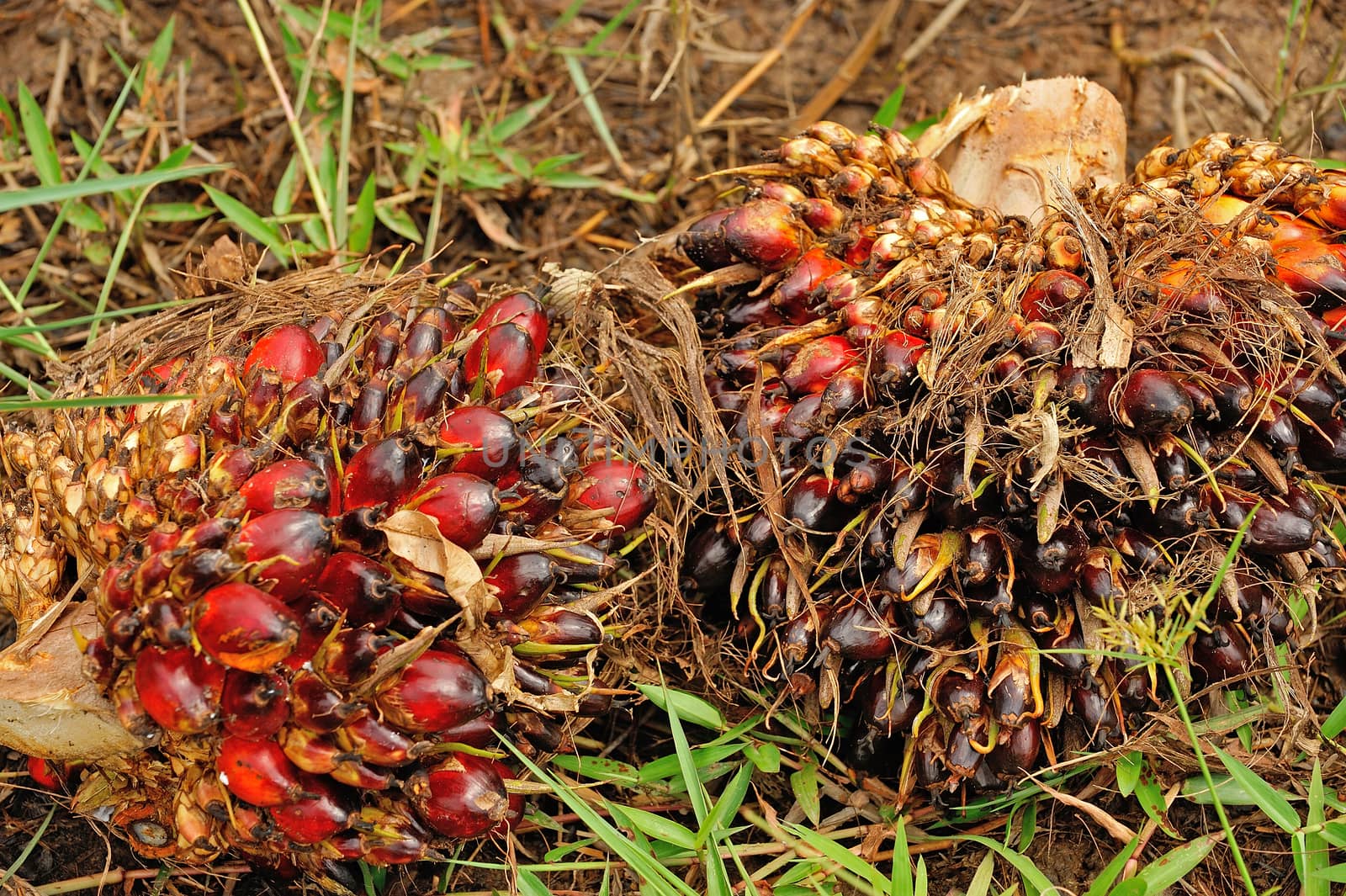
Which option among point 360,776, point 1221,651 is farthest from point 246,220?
point 1221,651

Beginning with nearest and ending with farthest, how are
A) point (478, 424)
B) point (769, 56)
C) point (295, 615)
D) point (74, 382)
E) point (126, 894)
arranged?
point (295, 615)
point (478, 424)
point (126, 894)
point (74, 382)
point (769, 56)

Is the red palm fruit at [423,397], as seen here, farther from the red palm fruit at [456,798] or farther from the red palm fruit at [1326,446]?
the red palm fruit at [1326,446]

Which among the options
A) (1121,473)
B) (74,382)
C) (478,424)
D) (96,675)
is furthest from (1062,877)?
(74,382)

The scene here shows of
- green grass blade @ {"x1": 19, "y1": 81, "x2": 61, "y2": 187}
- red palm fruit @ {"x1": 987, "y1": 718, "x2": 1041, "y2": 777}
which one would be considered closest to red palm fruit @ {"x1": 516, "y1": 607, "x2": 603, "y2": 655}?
red palm fruit @ {"x1": 987, "y1": 718, "x2": 1041, "y2": 777}

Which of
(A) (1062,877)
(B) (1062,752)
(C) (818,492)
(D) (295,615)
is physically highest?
(D) (295,615)

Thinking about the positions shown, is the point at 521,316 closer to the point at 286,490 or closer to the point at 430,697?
the point at 286,490

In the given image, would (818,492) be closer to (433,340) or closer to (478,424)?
(478,424)

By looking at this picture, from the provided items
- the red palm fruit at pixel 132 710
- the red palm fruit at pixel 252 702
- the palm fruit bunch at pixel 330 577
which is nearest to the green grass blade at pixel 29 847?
the palm fruit bunch at pixel 330 577

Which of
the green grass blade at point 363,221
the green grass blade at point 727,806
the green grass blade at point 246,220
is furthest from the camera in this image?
the green grass blade at point 363,221
